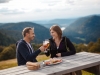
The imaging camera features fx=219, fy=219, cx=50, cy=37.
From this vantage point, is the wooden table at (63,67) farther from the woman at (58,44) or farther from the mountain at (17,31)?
the mountain at (17,31)

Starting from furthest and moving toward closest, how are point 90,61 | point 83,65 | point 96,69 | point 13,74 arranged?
1. point 96,69
2. point 90,61
3. point 83,65
4. point 13,74

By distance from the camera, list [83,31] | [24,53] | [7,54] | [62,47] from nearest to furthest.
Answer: [24,53], [62,47], [7,54], [83,31]

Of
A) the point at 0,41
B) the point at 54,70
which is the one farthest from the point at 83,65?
the point at 0,41

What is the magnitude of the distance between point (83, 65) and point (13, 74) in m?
1.16

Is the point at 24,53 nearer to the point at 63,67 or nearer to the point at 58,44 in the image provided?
the point at 63,67

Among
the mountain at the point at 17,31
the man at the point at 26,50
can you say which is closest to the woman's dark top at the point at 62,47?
the man at the point at 26,50

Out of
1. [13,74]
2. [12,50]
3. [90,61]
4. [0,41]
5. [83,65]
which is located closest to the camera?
[13,74]

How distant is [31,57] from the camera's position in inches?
154

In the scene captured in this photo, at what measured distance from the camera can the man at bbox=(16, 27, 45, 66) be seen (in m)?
3.90

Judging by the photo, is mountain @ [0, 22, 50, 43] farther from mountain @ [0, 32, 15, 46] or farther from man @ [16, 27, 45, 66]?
man @ [16, 27, 45, 66]

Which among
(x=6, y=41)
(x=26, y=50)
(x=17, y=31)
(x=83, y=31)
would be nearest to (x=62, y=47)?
(x=26, y=50)

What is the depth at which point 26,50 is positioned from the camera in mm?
3943

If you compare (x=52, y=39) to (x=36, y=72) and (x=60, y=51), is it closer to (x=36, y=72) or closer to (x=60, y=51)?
(x=60, y=51)

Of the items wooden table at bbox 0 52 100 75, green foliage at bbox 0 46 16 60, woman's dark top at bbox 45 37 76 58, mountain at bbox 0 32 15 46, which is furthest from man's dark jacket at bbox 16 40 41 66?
mountain at bbox 0 32 15 46
